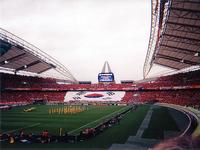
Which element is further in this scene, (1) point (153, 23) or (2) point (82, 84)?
(2) point (82, 84)

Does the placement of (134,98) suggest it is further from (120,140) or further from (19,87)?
(120,140)

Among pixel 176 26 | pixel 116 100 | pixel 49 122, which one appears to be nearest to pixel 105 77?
pixel 116 100

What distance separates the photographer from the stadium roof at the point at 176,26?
31484 mm

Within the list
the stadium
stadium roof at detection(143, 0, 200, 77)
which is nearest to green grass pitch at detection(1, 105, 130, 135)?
the stadium

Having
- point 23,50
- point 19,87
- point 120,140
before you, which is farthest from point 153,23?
point 19,87

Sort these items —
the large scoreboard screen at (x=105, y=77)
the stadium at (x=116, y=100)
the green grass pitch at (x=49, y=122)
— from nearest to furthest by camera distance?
1. the stadium at (x=116, y=100)
2. the green grass pitch at (x=49, y=122)
3. the large scoreboard screen at (x=105, y=77)

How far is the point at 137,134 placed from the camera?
2547 cm

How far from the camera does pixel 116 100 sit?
89.8 m

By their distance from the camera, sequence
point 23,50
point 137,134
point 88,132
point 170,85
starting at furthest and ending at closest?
point 170,85
point 23,50
point 137,134
point 88,132

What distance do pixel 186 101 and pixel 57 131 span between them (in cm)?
4598

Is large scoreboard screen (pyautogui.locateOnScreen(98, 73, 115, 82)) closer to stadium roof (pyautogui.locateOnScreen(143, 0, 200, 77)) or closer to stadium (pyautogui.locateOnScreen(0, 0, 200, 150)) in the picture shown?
stadium (pyautogui.locateOnScreen(0, 0, 200, 150))

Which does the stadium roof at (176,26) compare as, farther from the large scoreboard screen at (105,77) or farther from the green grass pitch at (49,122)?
the large scoreboard screen at (105,77)

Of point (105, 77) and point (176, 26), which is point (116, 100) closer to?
point (105, 77)

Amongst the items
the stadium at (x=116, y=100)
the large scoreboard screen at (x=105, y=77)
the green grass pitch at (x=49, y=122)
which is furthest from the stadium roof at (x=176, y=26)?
the large scoreboard screen at (x=105, y=77)
